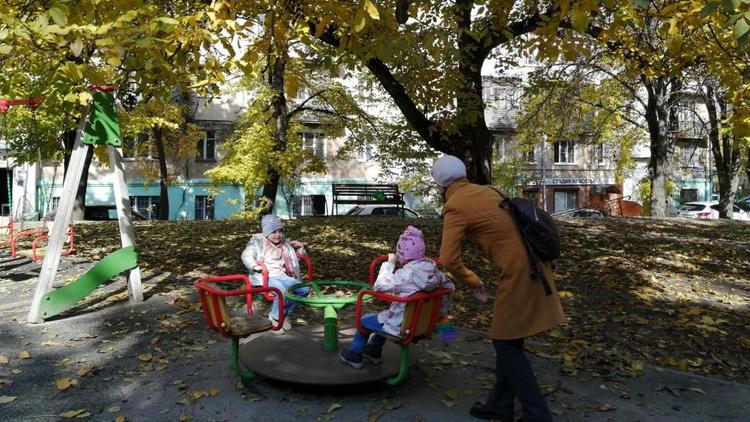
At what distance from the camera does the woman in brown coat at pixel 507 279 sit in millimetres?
3516

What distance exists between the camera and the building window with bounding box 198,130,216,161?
110 ft

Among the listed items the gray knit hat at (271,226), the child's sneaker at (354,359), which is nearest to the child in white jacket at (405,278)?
the child's sneaker at (354,359)

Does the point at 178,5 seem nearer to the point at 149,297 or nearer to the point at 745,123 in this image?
the point at 149,297

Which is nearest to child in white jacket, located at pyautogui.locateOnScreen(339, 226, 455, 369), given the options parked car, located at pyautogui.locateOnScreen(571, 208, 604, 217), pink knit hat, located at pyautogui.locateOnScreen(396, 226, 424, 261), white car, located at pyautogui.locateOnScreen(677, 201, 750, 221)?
pink knit hat, located at pyautogui.locateOnScreen(396, 226, 424, 261)

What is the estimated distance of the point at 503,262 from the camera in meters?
3.54

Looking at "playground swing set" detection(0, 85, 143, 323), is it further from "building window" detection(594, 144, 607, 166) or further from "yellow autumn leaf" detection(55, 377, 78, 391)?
"building window" detection(594, 144, 607, 166)

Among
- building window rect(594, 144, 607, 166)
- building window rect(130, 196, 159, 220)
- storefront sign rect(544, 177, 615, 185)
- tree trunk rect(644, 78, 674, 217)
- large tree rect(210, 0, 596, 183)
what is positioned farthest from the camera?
storefront sign rect(544, 177, 615, 185)

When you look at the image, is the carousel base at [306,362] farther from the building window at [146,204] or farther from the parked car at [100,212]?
the building window at [146,204]

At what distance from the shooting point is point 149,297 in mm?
7285

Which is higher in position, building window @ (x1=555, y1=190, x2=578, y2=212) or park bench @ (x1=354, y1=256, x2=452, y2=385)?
building window @ (x1=555, y1=190, x2=578, y2=212)

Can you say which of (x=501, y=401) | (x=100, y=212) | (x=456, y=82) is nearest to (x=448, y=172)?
(x=501, y=401)

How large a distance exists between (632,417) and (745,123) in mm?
3506

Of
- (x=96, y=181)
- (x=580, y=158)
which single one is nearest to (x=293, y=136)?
(x=96, y=181)

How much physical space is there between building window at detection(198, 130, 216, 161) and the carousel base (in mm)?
29574
